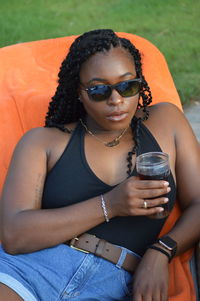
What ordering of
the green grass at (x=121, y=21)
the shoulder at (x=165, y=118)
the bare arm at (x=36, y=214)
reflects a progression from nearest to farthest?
the bare arm at (x=36, y=214) → the shoulder at (x=165, y=118) → the green grass at (x=121, y=21)

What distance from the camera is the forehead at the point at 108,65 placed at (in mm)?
2604

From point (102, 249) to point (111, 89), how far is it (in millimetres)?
802

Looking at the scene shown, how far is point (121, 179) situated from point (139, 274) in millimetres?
514

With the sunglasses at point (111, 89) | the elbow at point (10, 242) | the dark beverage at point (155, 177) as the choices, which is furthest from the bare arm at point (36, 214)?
the sunglasses at point (111, 89)

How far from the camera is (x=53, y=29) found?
8469 mm

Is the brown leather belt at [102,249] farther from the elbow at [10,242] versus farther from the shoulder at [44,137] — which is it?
the shoulder at [44,137]

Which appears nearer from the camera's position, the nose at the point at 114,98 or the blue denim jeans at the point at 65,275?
the blue denim jeans at the point at 65,275

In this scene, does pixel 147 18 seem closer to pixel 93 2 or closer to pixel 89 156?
pixel 93 2

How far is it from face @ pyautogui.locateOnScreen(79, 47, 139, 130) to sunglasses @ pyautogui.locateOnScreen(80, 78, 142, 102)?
0.02m

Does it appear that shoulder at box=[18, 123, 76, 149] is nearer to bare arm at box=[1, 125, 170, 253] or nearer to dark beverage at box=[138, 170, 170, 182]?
bare arm at box=[1, 125, 170, 253]

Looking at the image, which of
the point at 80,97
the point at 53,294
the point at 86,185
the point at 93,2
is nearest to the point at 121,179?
the point at 86,185

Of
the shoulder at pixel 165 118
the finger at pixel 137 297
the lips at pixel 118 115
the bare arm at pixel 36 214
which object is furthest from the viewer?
the shoulder at pixel 165 118

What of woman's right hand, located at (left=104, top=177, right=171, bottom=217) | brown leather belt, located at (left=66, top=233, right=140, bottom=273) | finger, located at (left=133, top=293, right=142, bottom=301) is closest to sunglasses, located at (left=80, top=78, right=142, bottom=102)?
woman's right hand, located at (left=104, top=177, right=171, bottom=217)

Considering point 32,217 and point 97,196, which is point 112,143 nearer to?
point 97,196
